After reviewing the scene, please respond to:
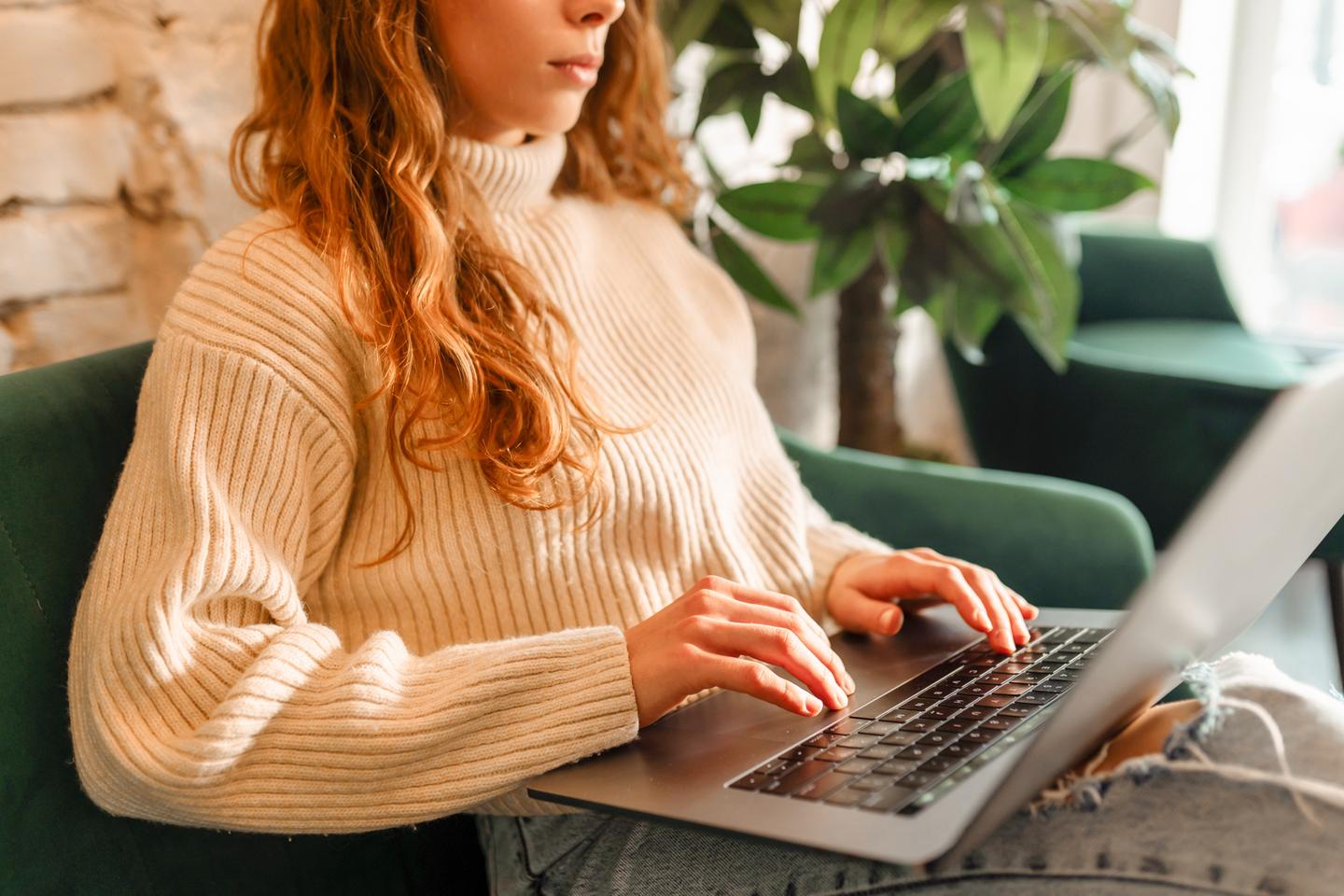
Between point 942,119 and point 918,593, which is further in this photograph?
point 942,119

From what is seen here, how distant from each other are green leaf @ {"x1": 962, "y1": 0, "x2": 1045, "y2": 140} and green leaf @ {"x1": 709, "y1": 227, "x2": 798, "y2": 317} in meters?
0.32

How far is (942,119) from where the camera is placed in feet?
4.05

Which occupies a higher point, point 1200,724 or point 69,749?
point 1200,724

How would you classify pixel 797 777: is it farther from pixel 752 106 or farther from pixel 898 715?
pixel 752 106

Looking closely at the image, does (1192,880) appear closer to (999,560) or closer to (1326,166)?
(999,560)

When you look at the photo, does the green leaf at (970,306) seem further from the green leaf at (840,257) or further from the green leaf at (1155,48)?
the green leaf at (1155,48)

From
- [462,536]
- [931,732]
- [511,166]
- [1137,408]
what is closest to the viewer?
[931,732]

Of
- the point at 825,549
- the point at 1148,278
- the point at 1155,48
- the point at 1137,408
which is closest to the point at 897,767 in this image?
the point at 825,549

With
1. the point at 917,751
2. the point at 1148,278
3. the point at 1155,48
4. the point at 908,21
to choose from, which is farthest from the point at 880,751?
the point at 1148,278

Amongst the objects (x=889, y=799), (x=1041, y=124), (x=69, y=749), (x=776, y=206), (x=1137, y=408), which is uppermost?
(x=1041, y=124)

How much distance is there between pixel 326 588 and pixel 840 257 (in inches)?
25.8

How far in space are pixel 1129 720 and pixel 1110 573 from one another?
1.64 feet

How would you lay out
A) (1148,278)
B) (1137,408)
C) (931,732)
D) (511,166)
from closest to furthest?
(931,732), (511,166), (1137,408), (1148,278)

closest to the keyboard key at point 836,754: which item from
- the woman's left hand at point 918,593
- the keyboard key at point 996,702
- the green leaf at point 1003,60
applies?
the keyboard key at point 996,702
